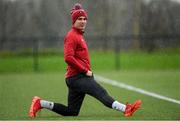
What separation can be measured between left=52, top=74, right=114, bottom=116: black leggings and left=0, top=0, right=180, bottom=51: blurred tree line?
26.4 metres

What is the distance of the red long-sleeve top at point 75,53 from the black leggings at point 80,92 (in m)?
0.13

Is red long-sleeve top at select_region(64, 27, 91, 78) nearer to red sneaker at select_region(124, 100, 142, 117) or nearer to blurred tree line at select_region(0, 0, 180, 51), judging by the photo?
red sneaker at select_region(124, 100, 142, 117)

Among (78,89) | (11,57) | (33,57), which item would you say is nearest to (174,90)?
(78,89)

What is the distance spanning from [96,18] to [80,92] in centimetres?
2953

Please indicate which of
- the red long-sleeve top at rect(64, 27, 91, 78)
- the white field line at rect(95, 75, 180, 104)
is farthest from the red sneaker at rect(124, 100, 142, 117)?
the white field line at rect(95, 75, 180, 104)

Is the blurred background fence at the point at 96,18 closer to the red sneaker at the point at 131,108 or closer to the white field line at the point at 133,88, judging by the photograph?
the white field line at the point at 133,88

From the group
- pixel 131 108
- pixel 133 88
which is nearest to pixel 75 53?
pixel 131 108

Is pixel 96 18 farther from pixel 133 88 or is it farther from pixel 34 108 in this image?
pixel 34 108

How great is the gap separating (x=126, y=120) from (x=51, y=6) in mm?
31573

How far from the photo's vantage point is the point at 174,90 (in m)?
17.4

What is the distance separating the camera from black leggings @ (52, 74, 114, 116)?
1109cm

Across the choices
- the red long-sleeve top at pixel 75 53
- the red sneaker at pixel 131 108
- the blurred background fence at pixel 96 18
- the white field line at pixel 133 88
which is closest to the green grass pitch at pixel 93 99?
the red sneaker at pixel 131 108

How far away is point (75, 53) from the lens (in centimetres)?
1112

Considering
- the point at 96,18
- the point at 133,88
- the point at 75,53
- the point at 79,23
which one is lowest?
the point at 133,88
